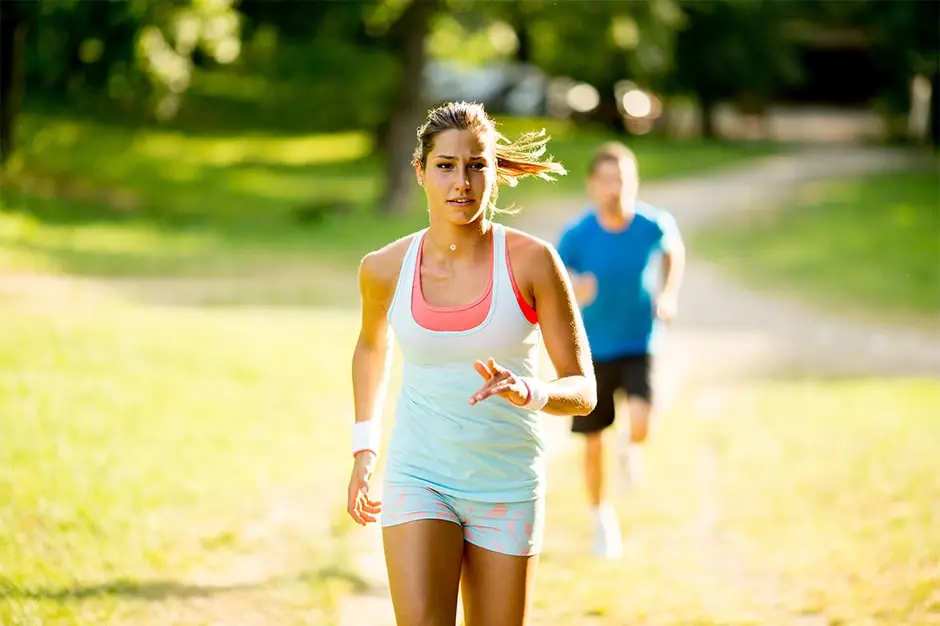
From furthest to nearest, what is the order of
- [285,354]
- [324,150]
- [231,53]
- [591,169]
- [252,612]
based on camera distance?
[324,150]
[231,53]
[285,354]
[591,169]
[252,612]

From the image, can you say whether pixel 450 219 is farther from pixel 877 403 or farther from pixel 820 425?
pixel 877 403

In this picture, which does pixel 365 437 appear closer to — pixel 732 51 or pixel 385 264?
pixel 385 264

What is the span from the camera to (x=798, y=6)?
44.8 m

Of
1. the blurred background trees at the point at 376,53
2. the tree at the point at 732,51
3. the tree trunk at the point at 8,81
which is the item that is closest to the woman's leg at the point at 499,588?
the blurred background trees at the point at 376,53

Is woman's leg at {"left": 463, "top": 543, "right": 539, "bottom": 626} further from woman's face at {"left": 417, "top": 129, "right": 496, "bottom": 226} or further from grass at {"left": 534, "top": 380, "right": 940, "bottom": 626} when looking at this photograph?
grass at {"left": 534, "top": 380, "right": 940, "bottom": 626}

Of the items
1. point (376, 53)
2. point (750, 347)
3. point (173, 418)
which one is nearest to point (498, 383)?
point (173, 418)

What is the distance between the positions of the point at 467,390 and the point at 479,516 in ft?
1.29

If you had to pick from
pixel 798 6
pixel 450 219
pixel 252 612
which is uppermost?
pixel 798 6

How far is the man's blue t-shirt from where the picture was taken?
7832 mm

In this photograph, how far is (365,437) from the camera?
4.36 m

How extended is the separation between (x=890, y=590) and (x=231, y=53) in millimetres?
17908

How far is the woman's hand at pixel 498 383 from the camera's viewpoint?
11.8 feet

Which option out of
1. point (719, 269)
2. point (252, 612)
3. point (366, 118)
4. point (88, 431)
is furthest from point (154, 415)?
point (366, 118)

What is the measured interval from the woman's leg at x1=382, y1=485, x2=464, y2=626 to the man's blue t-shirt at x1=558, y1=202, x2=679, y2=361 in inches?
153
